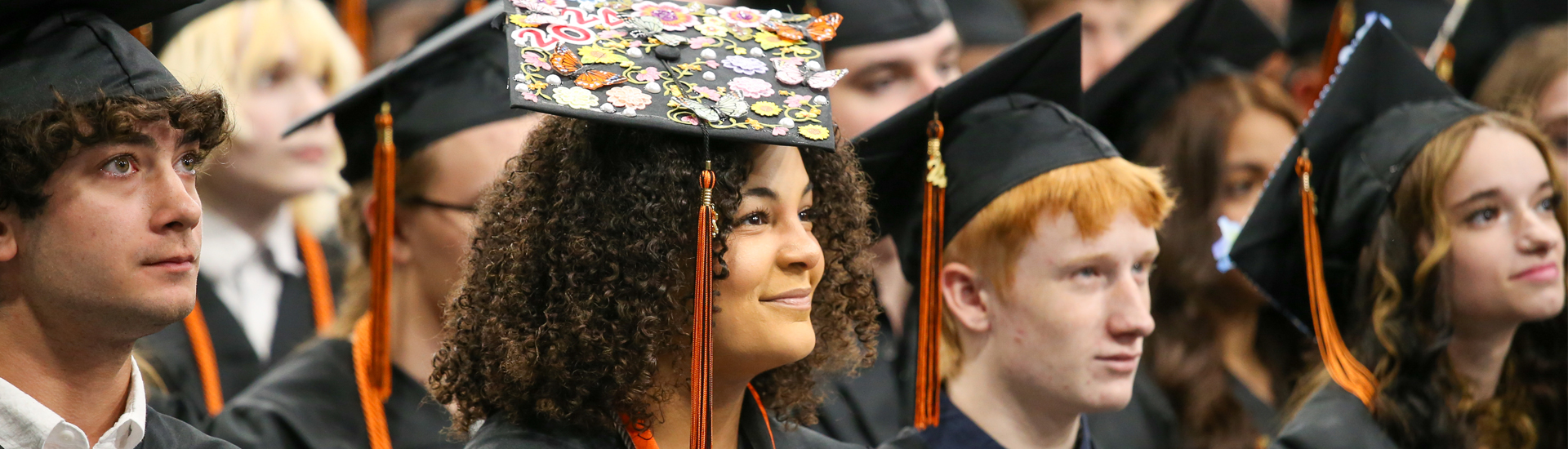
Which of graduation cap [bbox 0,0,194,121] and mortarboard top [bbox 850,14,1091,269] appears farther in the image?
mortarboard top [bbox 850,14,1091,269]

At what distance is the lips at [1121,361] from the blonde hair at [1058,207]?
234 mm

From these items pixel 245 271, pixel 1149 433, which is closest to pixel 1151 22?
pixel 1149 433

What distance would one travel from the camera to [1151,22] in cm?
561

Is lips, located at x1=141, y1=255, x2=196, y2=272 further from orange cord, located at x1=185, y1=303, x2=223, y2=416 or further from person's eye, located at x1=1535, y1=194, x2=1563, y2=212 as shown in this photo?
person's eye, located at x1=1535, y1=194, x2=1563, y2=212

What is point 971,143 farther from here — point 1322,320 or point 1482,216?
point 1482,216

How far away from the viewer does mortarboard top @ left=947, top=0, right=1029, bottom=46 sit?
4977 mm

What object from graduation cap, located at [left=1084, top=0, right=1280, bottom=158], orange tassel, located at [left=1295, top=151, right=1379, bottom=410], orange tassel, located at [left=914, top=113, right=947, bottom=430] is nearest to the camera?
orange tassel, located at [left=914, top=113, right=947, bottom=430]

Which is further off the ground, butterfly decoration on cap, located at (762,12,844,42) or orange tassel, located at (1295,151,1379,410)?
butterfly decoration on cap, located at (762,12,844,42)

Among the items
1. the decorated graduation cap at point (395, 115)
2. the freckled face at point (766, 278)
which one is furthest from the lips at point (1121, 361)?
the decorated graduation cap at point (395, 115)

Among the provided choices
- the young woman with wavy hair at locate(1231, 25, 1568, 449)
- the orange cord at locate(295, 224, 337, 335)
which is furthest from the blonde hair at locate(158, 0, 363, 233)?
the young woman with wavy hair at locate(1231, 25, 1568, 449)

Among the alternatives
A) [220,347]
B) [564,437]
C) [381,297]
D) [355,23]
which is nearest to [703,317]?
[564,437]

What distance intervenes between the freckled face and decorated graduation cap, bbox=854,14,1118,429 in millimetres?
597

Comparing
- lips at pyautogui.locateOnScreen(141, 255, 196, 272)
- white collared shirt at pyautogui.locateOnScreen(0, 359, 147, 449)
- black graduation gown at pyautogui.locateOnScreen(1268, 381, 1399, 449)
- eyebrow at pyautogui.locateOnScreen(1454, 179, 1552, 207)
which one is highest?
lips at pyautogui.locateOnScreen(141, 255, 196, 272)

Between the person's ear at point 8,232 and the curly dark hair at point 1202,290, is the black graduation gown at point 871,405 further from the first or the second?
the person's ear at point 8,232
